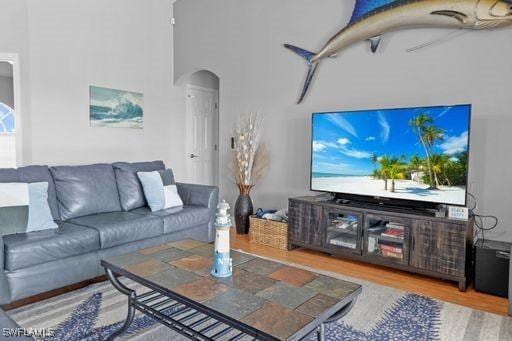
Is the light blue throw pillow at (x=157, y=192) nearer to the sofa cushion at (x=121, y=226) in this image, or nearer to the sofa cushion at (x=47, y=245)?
the sofa cushion at (x=121, y=226)

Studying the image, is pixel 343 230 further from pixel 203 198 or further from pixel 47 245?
pixel 47 245

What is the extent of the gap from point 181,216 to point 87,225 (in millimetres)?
843

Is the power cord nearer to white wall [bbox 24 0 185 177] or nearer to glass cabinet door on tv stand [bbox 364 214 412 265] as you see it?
glass cabinet door on tv stand [bbox 364 214 412 265]

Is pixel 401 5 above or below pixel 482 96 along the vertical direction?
above

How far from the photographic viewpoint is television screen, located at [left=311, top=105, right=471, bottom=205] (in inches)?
115

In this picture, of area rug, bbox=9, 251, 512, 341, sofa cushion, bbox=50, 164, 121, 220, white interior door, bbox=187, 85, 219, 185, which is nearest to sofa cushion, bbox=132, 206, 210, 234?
sofa cushion, bbox=50, 164, 121, 220

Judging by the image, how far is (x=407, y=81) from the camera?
11.3 ft

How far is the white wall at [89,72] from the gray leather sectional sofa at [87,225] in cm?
110

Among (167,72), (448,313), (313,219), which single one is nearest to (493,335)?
(448,313)

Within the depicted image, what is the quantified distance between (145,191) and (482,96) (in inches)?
125

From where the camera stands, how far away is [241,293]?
1612 mm

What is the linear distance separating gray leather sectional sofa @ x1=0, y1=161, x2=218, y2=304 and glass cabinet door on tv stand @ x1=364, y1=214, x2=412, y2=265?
5.18 feet

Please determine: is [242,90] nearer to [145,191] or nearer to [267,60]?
[267,60]

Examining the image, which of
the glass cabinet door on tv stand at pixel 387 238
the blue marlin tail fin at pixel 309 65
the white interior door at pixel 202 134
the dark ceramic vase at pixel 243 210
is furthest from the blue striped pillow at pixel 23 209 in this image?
the white interior door at pixel 202 134
